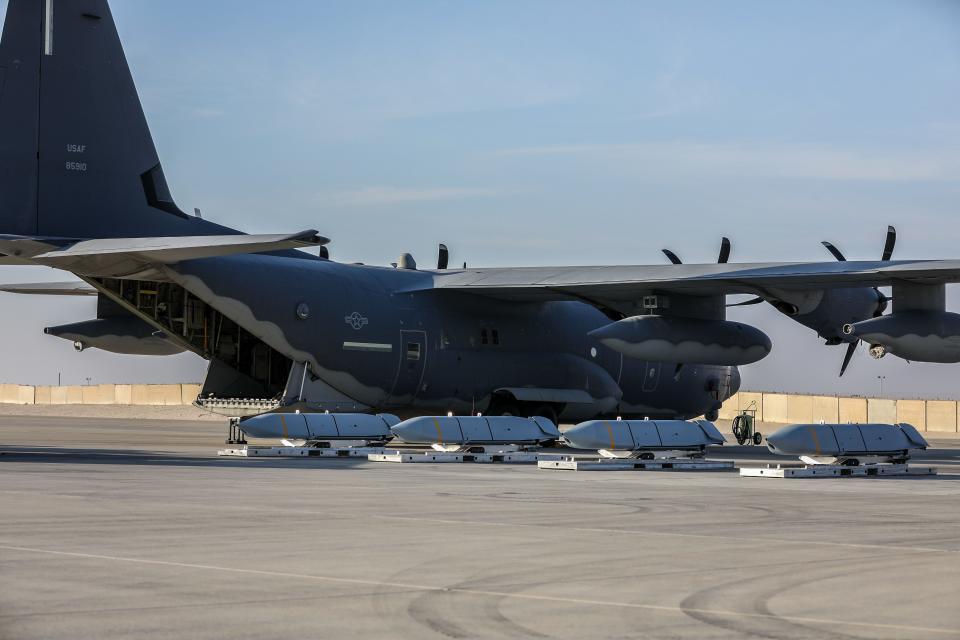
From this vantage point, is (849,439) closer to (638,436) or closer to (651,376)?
(638,436)

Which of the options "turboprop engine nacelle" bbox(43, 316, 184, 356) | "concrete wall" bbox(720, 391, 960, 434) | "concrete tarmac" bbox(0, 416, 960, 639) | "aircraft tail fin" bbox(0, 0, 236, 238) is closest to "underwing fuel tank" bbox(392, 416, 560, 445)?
"concrete tarmac" bbox(0, 416, 960, 639)

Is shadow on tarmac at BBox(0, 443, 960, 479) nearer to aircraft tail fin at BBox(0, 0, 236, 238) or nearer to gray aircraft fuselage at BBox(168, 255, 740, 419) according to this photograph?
gray aircraft fuselage at BBox(168, 255, 740, 419)

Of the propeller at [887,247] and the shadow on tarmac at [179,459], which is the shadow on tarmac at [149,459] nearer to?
the shadow on tarmac at [179,459]

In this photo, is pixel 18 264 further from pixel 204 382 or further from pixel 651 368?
pixel 651 368

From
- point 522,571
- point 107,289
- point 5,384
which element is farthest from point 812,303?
point 5,384

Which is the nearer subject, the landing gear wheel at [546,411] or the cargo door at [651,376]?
the landing gear wheel at [546,411]

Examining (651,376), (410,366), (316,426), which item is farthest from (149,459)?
(651,376)

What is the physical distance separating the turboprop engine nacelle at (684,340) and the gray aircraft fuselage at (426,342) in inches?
177

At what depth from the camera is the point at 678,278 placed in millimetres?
32188

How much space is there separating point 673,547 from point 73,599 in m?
5.59

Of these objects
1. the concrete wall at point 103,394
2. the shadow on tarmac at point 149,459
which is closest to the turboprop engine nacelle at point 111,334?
the shadow on tarmac at point 149,459

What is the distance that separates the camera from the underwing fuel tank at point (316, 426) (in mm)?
28812

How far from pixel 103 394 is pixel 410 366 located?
56.1 metres

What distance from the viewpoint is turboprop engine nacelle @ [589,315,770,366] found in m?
32.9
